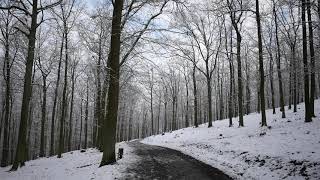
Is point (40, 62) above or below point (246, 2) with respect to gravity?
below

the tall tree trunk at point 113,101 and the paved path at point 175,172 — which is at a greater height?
the tall tree trunk at point 113,101

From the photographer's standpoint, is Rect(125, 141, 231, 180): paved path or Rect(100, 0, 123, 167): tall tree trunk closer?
Rect(125, 141, 231, 180): paved path

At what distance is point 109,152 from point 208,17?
1018 inches

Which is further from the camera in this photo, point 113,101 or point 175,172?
point 113,101

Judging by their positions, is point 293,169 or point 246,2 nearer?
point 293,169

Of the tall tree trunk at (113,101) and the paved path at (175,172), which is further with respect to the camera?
the tall tree trunk at (113,101)

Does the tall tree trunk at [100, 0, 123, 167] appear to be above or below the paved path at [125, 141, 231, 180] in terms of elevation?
above

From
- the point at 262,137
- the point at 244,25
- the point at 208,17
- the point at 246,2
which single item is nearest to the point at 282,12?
the point at 244,25

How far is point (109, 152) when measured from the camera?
12.4m

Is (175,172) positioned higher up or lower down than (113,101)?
lower down

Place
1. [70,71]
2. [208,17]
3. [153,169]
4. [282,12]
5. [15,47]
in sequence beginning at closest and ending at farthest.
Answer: [153,169] → [15,47] → [282,12] → [70,71] → [208,17]

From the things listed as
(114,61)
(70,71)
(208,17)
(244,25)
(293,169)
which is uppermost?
(208,17)

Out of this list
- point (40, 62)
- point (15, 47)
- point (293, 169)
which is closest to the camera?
point (293, 169)

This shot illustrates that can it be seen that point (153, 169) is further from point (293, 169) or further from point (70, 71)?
point (70, 71)
